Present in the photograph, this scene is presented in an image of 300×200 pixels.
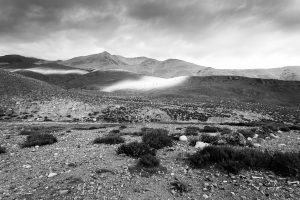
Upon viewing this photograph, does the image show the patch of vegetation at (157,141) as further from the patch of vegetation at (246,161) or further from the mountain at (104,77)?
the mountain at (104,77)

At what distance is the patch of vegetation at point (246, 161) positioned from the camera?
863 cm

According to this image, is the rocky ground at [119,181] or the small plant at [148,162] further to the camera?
the small plant at [148,162]

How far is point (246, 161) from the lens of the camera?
9203 mm

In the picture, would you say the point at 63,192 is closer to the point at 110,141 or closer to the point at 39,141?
the point at 110,141

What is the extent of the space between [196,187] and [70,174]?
14.4 feet

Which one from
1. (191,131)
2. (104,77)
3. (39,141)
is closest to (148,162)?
(39,141)

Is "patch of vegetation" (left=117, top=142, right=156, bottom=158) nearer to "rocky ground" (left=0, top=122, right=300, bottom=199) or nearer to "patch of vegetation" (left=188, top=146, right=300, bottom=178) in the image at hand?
"rocky ground" (left=0, top=122, right=300, bottom=199)

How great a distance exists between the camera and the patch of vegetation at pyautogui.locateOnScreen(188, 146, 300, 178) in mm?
8633

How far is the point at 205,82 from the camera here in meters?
121

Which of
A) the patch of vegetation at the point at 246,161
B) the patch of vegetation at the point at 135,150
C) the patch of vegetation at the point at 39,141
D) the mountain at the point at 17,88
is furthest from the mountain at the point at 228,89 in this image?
the patch of vegetation at the point at 246,161

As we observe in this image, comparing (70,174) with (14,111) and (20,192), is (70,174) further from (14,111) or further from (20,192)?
(14,111)

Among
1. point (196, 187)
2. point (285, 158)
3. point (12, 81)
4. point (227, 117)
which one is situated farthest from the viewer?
point (12, 81)

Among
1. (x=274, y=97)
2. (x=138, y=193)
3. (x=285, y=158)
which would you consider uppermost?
(x=285, y=158)

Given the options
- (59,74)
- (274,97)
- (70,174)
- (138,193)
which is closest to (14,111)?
(70,174)
